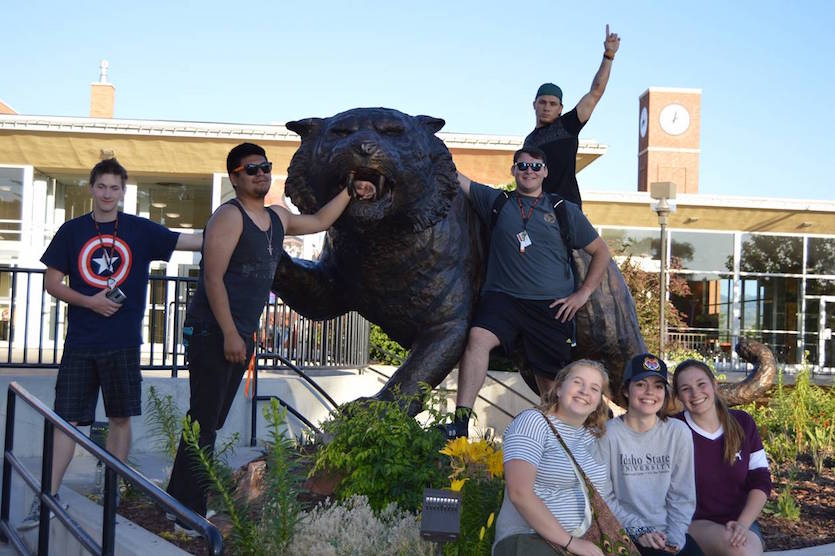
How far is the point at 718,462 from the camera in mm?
3576

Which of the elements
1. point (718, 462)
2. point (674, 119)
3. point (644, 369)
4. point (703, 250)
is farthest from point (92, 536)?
point (674, 119)

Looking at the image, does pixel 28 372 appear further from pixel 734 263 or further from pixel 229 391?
pixel 734 263

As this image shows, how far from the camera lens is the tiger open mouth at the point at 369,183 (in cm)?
350

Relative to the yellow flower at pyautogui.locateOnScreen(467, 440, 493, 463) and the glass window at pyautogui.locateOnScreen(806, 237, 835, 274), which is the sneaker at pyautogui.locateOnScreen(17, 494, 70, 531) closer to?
the yellow flower at pyautogui.locateOnScreen(467, 440, 493, 463)

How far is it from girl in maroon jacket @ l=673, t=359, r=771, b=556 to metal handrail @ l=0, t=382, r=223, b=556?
2137 mm

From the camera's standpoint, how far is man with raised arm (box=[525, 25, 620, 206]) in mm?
4309

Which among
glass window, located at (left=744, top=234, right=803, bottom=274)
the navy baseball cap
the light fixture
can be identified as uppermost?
glass window, located at (left=744, top=234, right=803, bottom=274)

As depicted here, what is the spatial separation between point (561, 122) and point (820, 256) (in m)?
21.4

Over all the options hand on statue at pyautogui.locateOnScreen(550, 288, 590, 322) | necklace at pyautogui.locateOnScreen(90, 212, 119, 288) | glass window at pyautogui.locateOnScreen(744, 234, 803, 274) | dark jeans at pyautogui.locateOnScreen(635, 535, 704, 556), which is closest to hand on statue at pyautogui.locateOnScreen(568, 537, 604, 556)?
dark jeans at pyautogui.locateOnScreen(635, 535, 704, 556)

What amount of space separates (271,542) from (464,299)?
1342 millimetres

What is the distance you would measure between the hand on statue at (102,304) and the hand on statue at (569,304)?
1.99m

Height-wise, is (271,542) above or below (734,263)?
below

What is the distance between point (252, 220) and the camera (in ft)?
11.1

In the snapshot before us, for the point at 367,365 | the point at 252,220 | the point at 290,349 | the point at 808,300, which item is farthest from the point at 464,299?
the point at 808,300
